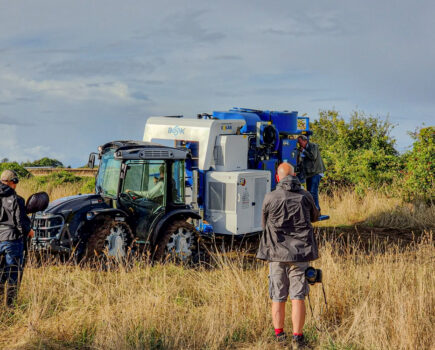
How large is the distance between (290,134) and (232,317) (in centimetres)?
747

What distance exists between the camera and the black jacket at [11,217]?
7.70 meters

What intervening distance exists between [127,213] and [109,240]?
673 mm

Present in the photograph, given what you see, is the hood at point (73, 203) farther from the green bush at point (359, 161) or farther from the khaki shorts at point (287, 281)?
the green bush at point (359, 161)

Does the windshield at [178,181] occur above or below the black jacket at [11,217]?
above

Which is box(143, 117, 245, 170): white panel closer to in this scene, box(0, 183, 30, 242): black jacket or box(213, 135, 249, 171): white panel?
box(213, 135, 249, 171): white panel

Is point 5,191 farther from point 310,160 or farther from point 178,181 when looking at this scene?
point 310,160

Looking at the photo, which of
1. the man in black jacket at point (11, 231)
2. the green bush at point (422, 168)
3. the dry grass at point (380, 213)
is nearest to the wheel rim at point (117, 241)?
the man in black jacket at point (11, 231)

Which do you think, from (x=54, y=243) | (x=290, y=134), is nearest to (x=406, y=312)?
(x=54, y=243)

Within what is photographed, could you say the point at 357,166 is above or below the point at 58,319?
above

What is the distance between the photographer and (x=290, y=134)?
1418 cm

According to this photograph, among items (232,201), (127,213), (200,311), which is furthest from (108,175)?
(200,311)

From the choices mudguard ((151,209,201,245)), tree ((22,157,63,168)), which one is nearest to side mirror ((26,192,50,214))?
mudguard ((151,209,201,245))

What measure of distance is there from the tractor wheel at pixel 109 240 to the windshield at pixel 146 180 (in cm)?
68

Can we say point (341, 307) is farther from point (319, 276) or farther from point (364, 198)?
point (364, 198)
